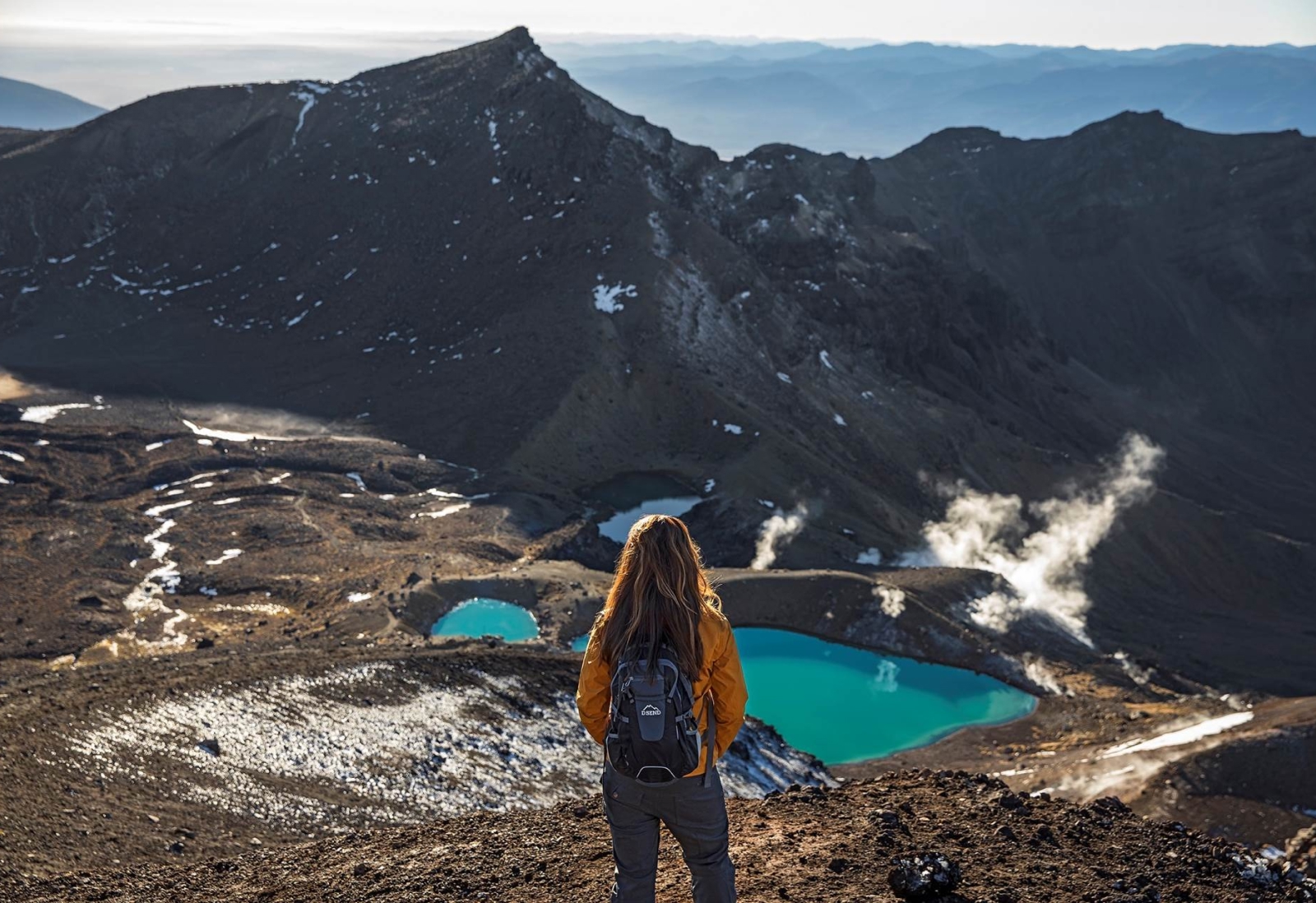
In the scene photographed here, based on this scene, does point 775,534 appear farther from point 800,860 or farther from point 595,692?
point 595,692

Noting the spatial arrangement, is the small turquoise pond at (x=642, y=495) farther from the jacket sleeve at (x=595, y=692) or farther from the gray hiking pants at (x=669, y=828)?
the jacket sleeve at (x=595, y=692)

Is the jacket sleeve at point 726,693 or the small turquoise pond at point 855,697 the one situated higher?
the jacket sleeve at point 726,693

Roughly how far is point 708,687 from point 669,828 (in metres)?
1.46

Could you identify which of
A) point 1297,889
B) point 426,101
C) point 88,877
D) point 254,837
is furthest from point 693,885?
point 426,101

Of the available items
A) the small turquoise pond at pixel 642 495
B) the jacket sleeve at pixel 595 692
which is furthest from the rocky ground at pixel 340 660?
the jacket sleeve at pixel 595 692

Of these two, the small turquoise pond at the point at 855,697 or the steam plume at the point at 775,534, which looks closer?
the small turquoise pond at the point at 855,697

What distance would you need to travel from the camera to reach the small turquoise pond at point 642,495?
91438 mm

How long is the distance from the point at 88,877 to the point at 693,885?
12.9 m

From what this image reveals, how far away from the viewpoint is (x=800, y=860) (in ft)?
50.9

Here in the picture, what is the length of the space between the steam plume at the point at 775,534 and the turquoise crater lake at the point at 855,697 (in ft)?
51.4

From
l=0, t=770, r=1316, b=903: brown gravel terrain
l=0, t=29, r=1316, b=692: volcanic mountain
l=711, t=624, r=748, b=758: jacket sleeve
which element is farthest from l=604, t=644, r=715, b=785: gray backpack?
l=0, t=29, r=1316, b=692: volcanic mountain

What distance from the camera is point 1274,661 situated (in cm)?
9000

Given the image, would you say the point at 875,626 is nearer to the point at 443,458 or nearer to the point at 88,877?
the point at 443,458

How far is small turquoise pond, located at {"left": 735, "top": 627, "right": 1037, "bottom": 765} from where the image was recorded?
5731 centimetres
